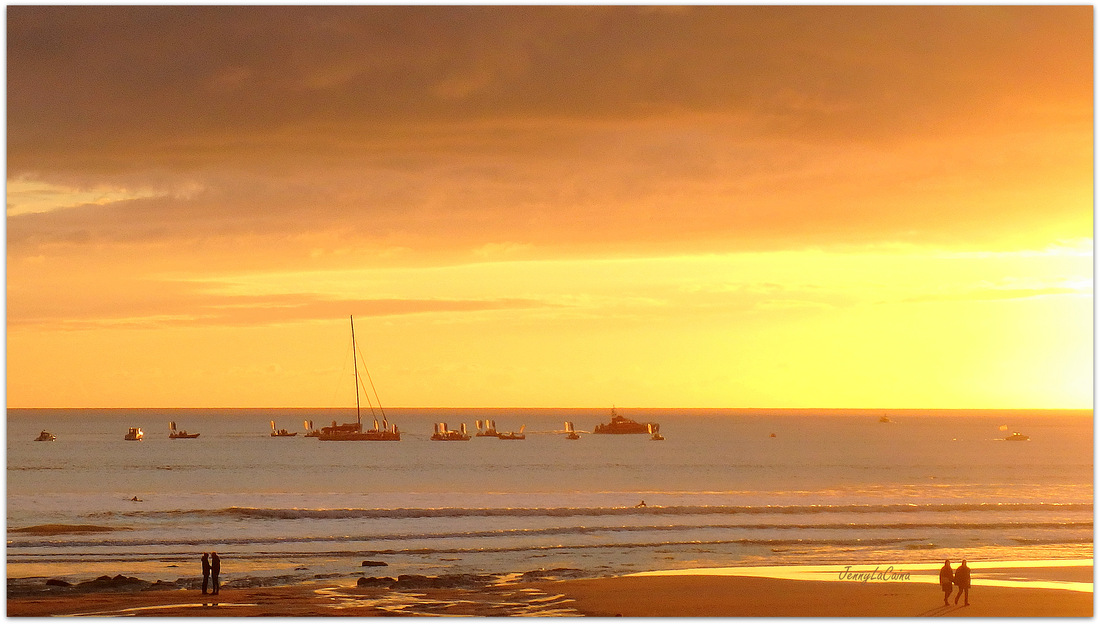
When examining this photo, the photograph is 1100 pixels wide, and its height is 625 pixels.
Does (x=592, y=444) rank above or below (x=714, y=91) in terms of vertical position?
below

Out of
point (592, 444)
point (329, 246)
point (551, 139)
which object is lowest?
point (592, 444)

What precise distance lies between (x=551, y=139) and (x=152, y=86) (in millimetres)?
4394

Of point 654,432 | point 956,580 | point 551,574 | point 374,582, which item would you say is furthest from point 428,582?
point 654,432

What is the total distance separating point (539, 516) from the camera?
2136 centimetres

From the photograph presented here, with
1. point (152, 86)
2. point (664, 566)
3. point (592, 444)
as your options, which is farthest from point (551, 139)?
point (592, 444)

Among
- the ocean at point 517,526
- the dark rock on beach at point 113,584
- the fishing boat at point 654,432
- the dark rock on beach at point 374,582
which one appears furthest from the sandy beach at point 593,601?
the fishing boat at point 654,432

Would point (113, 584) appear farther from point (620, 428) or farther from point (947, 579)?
point (620, 428)

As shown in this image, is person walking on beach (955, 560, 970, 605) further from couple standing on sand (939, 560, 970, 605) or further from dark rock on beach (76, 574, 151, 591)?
dark rock on beach (76, 574, 151, 591)

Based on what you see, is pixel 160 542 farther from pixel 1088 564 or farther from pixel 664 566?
pixel 1088 564

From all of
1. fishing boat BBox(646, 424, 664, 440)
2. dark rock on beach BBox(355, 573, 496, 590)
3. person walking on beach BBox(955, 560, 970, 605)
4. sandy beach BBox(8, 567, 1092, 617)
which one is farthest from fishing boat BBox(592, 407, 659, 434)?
person walking on beach BBox(955, 560, 970, 605)

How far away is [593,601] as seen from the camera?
40.2 feet

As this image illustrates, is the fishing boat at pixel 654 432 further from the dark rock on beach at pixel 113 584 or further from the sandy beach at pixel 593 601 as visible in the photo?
the dark rock on beach at pixel 113 584

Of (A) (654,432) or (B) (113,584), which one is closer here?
(B) (113,584)

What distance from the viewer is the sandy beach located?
36.2ft
